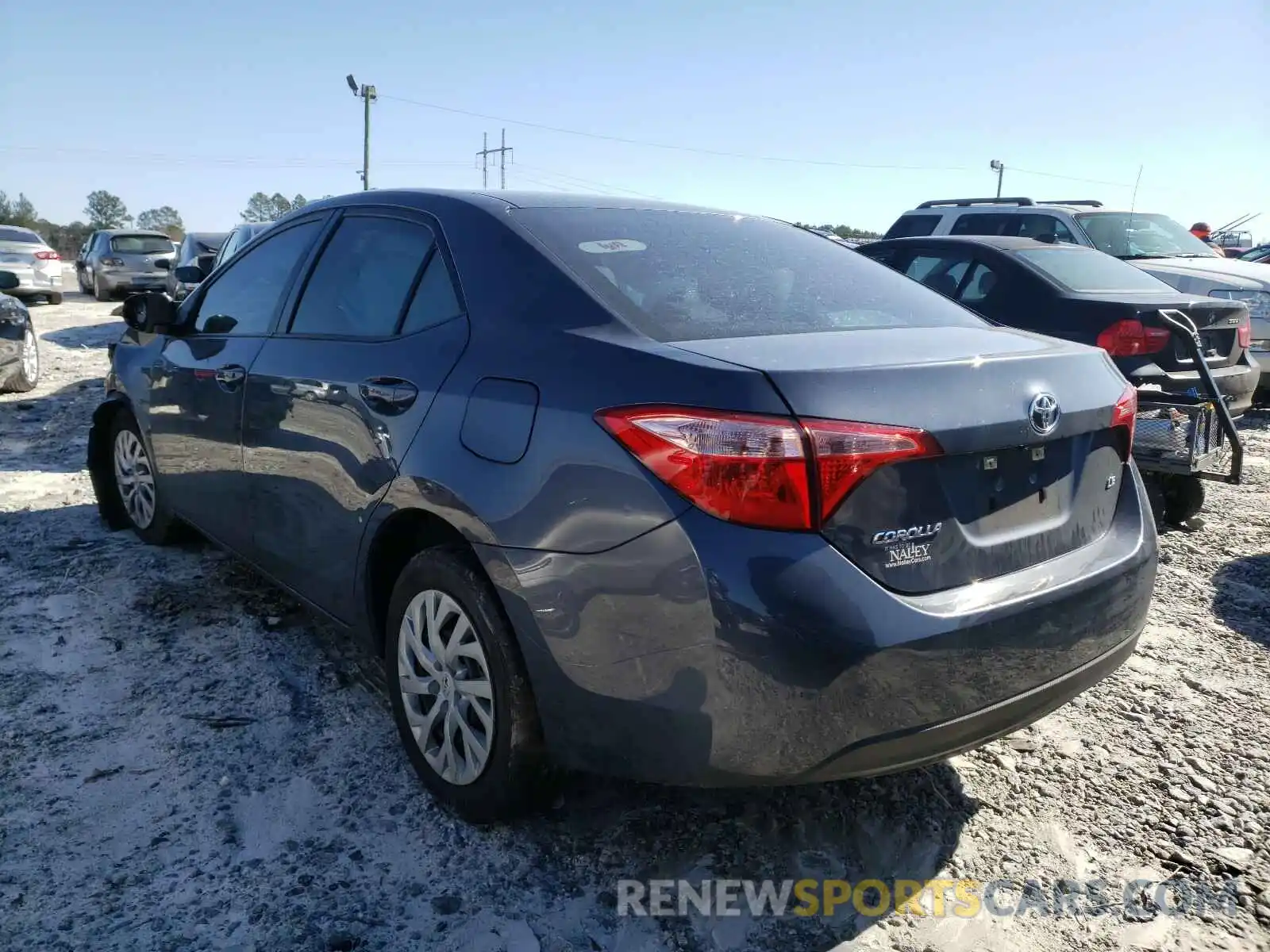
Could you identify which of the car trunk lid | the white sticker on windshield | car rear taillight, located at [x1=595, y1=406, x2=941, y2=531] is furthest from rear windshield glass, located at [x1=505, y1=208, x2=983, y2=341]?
car rear taillight, located at [x1=595, y1=406, x2=941, y2=531]

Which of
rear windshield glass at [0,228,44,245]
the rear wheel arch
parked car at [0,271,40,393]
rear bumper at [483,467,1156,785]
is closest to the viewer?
rear bumper at [483,467,1156,785]

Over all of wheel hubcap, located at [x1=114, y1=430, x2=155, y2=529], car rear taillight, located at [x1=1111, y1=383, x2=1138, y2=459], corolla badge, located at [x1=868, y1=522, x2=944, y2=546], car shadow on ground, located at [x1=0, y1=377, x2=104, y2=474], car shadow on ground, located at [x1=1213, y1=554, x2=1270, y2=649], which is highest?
car rear taillight, located at [x1=1111, y1=383, x2=1138, y2=459]

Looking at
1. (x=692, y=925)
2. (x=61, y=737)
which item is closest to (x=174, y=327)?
(x=61, y=737)

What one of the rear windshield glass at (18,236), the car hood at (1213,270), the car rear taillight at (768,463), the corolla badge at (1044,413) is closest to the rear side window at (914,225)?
the car hood at (1213,270)

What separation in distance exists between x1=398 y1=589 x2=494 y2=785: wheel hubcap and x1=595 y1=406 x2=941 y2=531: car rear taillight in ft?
2.66

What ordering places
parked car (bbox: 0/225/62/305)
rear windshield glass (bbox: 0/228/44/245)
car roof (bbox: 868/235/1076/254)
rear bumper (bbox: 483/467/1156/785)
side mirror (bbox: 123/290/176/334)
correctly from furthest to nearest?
rear windshield glass (bbox: 0/228/44/245)
parked car (bbox: 0/225/62/305)
car roof (bbox: 868/235/1076/254)
side mirror (bbox: 123/290/176/334)
rear bumper (bbox: 483/467/1156/785)

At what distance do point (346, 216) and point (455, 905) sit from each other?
2.28 meters

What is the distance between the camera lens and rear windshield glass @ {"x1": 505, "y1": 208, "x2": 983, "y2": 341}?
2.45 m

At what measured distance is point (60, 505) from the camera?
5.56 meters

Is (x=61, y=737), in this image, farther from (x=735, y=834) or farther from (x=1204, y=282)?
(x=1204, y=282)

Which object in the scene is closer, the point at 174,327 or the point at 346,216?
the point at 346,216

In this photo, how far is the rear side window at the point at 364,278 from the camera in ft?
9.66

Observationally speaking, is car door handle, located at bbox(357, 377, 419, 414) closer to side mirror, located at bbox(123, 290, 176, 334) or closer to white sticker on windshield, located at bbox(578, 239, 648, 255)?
white sticker on windshield, located at bbox(578, 239, 648, 255)

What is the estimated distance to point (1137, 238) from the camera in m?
9.88
